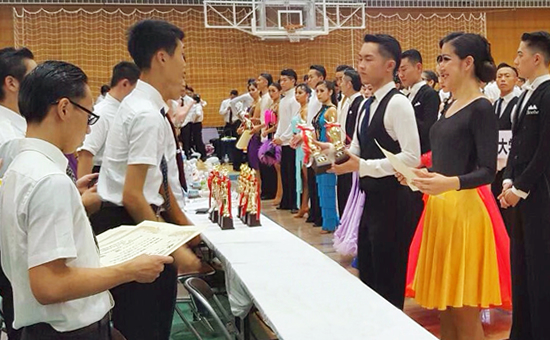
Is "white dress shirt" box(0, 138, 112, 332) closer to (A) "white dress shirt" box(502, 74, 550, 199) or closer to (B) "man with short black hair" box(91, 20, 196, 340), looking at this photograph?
(B) "man with short black hair" box(91, 20, 196, 340)

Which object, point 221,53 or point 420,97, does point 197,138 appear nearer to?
point 221,53

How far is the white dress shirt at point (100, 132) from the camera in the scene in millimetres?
3300

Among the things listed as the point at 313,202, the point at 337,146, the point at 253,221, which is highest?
the point at 337,146

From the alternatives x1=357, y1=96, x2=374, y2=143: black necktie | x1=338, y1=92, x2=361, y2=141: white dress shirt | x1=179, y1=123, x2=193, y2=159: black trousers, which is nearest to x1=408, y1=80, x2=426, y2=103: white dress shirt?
x1=338, y1=92, x2=361, y2=141: white dress shirt

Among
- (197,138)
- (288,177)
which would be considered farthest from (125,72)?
(197,138)

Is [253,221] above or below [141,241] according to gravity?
below

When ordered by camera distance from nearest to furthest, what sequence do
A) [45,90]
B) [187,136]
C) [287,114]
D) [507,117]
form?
[45,90] < [507,117] < [287,114] < [187,136]

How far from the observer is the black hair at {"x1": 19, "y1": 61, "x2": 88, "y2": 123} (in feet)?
4.62

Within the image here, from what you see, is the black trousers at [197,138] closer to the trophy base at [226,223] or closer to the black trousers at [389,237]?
the trophy base at [226,223]

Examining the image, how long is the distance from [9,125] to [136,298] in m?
0.94

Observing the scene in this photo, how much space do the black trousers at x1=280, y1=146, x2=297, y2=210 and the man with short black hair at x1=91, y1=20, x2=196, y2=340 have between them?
4606 millimetres

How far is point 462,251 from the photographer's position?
8.52 ft

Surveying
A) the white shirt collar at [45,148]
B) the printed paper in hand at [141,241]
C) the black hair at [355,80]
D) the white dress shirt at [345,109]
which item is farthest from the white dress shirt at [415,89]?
the white shirt collar at [45,148]

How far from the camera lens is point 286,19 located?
36.6 ft
